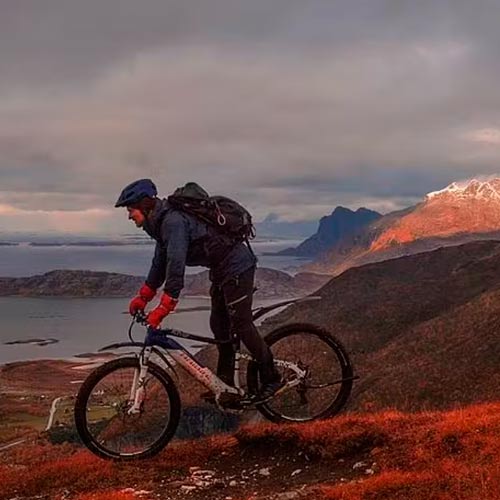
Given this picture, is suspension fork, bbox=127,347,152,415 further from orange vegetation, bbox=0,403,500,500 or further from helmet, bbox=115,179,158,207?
helmet, bbox=115,179,158,207

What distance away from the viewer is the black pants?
35.7ft

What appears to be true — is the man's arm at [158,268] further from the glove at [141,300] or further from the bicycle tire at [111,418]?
the bicycle tire at [111,418]

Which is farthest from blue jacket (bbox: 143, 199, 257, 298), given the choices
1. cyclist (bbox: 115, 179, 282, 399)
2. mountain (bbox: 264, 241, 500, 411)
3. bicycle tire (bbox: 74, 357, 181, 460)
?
mountain (bbox: 264, 241, 500, 411)

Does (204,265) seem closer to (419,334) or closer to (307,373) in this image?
(307,373)

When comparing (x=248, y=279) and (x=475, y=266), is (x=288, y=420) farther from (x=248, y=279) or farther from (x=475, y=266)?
(x=475, y=266)

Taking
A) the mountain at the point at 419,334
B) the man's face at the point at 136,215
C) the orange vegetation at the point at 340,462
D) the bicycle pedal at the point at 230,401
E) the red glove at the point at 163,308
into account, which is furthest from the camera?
the mountain at the point at 419,334

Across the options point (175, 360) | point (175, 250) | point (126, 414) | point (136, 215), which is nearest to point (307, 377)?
point (175, 360)

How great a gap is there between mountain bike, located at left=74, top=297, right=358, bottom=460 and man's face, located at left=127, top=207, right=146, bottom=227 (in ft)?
4.81

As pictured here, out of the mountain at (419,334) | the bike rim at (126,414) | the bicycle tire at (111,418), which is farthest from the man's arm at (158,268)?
the mountain at (419,334)

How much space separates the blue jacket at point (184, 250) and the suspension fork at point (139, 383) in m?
1.09

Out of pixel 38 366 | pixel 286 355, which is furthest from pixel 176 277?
pixel 38 366

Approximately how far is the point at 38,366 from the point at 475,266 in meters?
114

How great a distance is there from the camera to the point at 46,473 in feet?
37.3

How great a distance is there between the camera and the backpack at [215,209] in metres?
10.5
